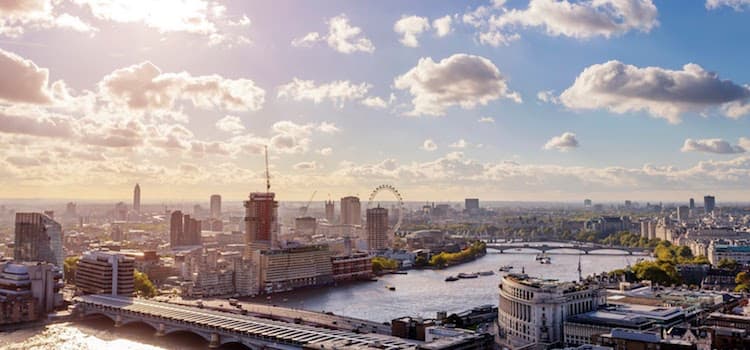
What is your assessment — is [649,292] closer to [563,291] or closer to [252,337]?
[563,291]

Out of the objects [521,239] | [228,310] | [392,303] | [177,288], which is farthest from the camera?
[521,239]

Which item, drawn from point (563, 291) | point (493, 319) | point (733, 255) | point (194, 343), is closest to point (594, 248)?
point (733, 255)

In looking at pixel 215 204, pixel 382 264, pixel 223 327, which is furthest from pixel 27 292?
pixel 215 204

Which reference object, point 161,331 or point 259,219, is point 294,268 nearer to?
point 259,219

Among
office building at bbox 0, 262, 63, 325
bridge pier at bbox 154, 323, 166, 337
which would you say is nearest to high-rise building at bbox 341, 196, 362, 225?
office building at bbox 0, 262, 63, 325

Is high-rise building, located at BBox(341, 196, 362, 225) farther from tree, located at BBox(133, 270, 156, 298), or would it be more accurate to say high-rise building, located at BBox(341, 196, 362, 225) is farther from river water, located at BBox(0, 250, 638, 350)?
tree, located at BBox(133, 270, 156, 298)
